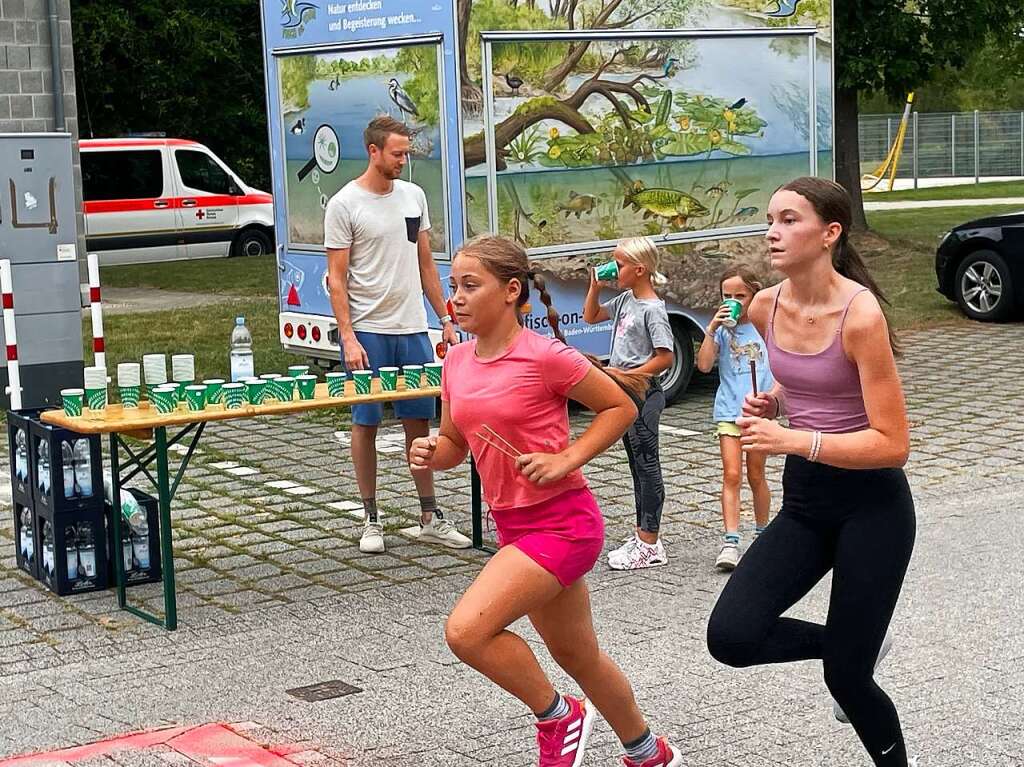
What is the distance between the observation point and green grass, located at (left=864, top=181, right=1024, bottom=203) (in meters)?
40.9

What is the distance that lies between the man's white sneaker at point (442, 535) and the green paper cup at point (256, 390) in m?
1.43

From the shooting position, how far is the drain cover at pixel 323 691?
5930 millimetres

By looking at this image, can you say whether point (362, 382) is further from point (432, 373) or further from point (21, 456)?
point (21, 456)

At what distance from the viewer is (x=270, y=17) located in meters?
12.0

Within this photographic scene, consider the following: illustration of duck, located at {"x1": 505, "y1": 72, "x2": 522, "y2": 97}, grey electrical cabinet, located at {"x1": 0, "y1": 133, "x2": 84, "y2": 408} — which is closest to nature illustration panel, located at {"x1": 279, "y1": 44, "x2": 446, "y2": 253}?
illustration of duck, located at {"x1": 505, "y1": 72, "x2": 522, "y2": 97}

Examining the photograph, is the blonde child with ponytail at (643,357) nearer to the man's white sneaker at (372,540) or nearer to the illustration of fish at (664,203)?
the man's white sneaker at (372,540)

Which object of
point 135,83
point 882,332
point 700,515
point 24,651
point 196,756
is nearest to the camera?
point 882,332

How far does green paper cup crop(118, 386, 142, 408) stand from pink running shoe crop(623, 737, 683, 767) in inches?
128

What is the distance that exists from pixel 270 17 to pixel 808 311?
8300mm

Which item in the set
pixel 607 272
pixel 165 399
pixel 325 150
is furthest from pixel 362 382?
pixel 325 150

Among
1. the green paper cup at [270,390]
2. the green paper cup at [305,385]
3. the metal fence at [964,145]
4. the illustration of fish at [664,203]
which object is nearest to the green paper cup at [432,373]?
the green paper cup at [305,385]

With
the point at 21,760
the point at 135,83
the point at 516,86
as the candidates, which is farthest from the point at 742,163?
the point at 135,83

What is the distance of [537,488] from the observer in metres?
4.63

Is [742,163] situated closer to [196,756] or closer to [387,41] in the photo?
[387,41]
